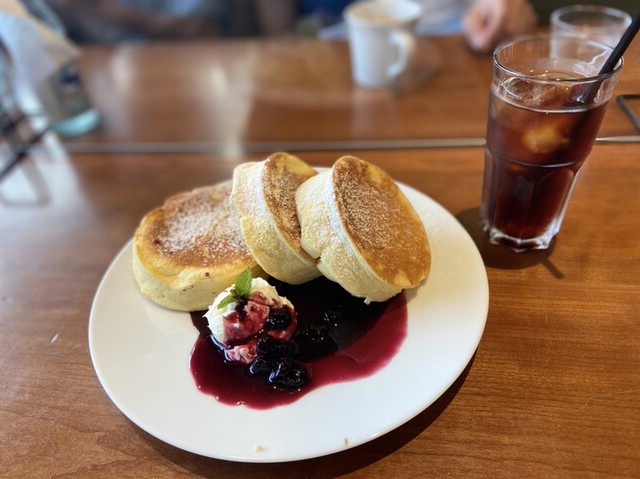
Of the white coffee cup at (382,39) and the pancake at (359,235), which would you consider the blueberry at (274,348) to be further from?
the white coffee cup at (382,39)

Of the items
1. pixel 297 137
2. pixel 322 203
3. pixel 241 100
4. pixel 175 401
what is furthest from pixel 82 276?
pixel 241 100

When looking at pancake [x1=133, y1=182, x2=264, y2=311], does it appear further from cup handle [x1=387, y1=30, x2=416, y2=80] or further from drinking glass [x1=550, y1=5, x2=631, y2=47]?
drinking glass [x1=550, y1=5, x2=631, y2=47]

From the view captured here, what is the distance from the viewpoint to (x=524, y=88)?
0.82m

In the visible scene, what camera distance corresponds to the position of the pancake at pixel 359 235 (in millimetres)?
772

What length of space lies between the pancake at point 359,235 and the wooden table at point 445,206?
18 centimetres

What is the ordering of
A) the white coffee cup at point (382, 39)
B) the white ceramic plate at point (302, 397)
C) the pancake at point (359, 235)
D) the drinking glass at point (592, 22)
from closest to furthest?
the white ceramic plate at point (302, 397)
the pancake at point (359, 235)
the drinking glass at point (592, 22)
the white coffee cup at point (382, 39)

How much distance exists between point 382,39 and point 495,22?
1.44ft

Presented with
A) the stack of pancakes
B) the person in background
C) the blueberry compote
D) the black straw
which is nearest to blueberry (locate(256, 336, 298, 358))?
the blueberry compote

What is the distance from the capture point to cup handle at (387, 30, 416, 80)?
60.1 inches

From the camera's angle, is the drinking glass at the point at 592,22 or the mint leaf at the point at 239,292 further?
the drinking glass at the point at 592,22

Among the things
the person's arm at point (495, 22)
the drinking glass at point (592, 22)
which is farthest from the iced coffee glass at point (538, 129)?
the person's arm at point (495, 22)

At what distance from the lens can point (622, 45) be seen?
749mm

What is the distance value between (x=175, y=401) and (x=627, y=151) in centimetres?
116

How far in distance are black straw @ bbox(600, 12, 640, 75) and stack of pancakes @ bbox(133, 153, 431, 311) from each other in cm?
39
